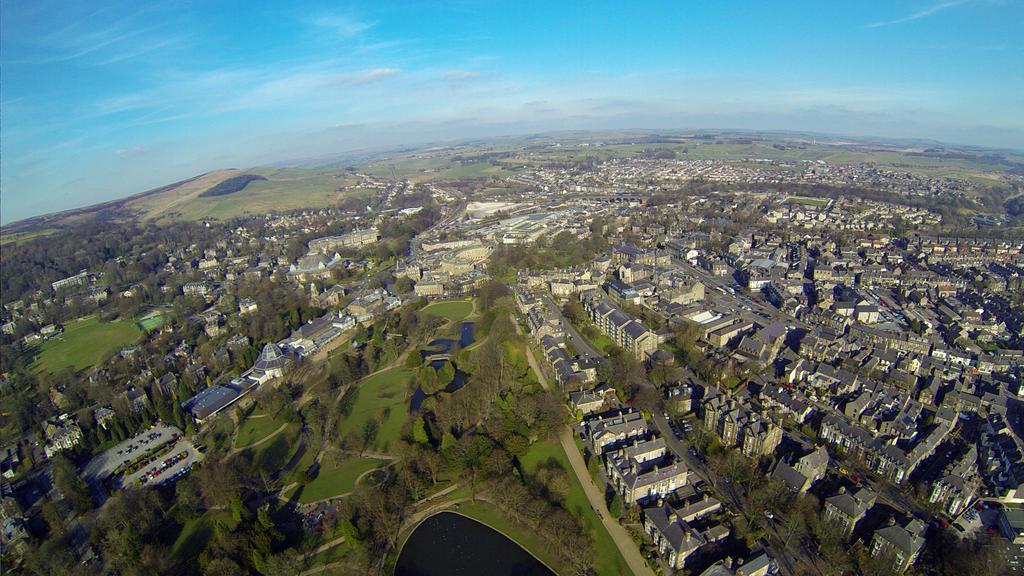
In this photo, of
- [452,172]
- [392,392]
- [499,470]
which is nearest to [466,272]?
[392,392]

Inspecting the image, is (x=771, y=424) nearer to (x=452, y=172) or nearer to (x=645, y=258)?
(x=645, y=258)

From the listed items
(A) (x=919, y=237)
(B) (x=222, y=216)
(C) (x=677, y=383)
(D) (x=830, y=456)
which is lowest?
(D) (x=830, y=456)

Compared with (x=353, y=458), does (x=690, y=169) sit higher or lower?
higher

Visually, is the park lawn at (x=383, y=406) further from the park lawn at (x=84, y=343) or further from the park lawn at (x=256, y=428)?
the park lawn at (x=84, y=343)

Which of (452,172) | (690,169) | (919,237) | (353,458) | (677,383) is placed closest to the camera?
(353,458)

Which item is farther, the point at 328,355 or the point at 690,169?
the point at 690,169

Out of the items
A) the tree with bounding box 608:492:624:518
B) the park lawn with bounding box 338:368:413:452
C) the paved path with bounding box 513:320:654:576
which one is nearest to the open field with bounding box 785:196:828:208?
the paved path with bounding box 513:320:654:576

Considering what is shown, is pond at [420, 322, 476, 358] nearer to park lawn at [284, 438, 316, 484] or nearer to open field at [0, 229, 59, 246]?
park lawn at [284, 438, 316, 484]
